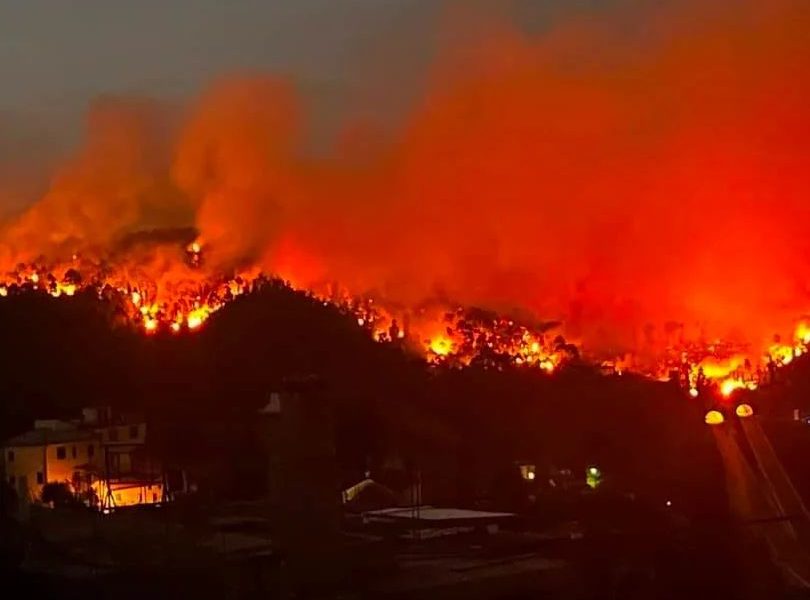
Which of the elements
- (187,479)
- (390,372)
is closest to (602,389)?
(390,372)

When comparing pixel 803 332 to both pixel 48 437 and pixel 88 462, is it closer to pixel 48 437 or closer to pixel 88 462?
pixel 88 462

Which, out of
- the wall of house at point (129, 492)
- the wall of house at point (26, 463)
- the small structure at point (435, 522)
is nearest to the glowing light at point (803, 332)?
the wall of house at point (129, 492)

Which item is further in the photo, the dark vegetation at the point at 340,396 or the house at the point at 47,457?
the dark vegetation at the point at 340,396

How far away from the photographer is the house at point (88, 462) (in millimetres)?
13086

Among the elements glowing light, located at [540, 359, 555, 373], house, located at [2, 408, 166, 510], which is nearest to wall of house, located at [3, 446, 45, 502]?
house, located at [2, 408, 166, 510]

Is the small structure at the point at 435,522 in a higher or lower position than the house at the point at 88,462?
lower

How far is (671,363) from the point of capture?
2609cm

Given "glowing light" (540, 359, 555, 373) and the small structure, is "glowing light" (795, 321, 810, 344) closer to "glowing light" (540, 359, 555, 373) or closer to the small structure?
"glowing light" (540, 359, 555, 373)

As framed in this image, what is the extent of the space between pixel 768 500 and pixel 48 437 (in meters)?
9.55

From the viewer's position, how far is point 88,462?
14773mm

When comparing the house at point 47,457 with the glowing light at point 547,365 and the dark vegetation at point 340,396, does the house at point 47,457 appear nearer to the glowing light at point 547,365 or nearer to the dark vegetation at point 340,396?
the dark vegetation at point 340,396

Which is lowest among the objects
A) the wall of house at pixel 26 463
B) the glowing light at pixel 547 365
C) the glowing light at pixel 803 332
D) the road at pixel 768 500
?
the road at pixel 768 500

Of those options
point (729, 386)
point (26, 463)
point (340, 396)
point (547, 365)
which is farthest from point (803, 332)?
point (26, 463)

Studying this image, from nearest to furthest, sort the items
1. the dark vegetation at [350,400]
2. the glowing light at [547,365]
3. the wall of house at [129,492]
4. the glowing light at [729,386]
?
the wall of house at [129,492] < the dark vegetation at [350,400] < the glowing light at [729,386] < the glowing light at [547,365]
